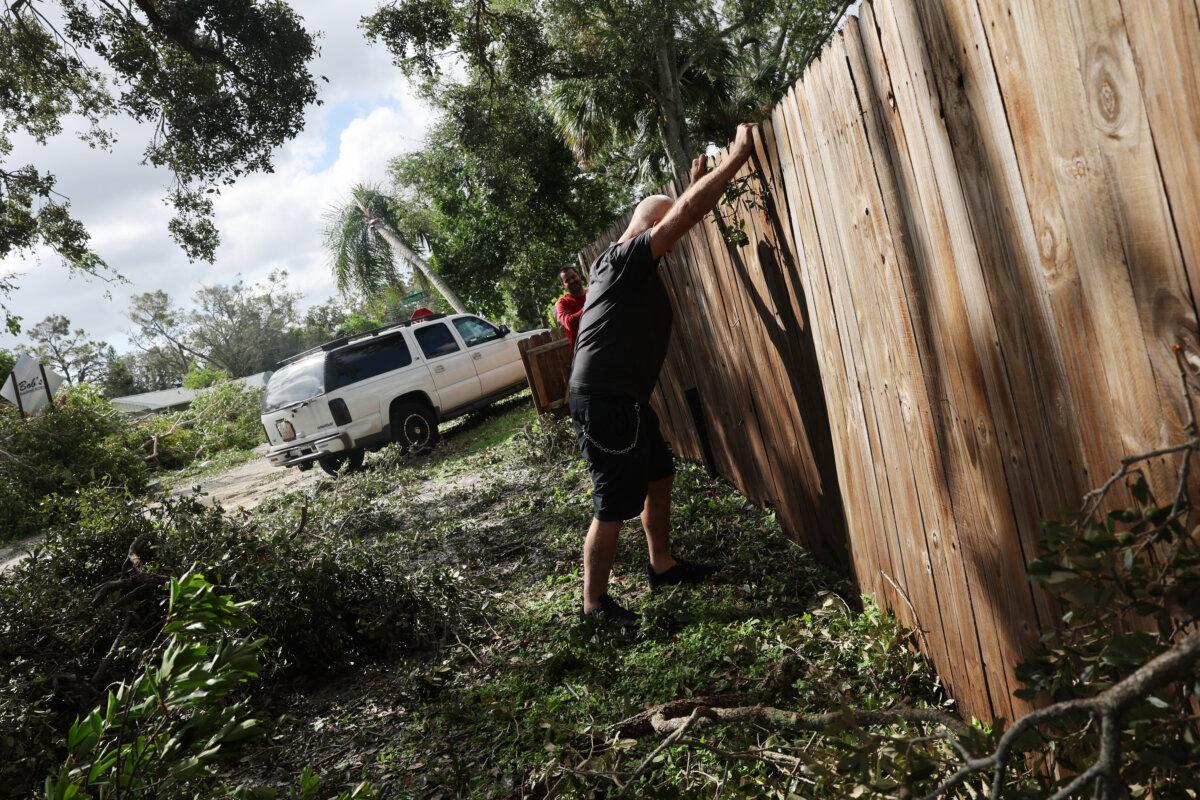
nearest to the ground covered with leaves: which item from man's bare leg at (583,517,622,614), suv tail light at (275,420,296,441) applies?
man's bare leg at (583,517,622,614)

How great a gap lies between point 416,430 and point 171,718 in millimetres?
10657

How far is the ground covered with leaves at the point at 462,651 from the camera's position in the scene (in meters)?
2.84

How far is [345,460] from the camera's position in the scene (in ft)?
39.2

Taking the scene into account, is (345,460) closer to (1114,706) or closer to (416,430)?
(416,430)

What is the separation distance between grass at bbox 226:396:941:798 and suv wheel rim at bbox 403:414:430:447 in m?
6.72

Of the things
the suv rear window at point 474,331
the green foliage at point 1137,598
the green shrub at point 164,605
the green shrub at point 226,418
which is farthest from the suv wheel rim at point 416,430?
the green shrub at point 226,418

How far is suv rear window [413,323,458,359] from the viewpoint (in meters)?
13.1

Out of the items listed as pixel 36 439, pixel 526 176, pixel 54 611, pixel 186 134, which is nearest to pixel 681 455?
pixel 54 611

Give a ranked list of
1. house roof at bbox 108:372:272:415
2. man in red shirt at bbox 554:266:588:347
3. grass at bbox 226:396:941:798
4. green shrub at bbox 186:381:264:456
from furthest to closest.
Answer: house roof at bbox 108:372:272:415, green shrub at bbox 186:381:264:456, man in red shirt at bbox 554:266:588:347, grass at bbox 226:396:941:798

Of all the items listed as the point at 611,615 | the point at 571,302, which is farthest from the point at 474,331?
the point at 611,615

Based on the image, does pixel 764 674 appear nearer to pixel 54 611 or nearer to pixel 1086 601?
pixel 1086 601

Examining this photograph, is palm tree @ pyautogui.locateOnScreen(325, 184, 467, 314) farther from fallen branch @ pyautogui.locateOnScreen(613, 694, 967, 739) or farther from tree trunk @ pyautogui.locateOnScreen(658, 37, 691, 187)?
fallen branch @ pyautogui.locateOnScreen(613, 694, 967, 739)

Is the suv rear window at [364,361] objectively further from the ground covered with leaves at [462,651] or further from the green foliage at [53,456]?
the ground covered with leaves at [462,651]

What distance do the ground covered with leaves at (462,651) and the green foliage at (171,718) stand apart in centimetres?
11
